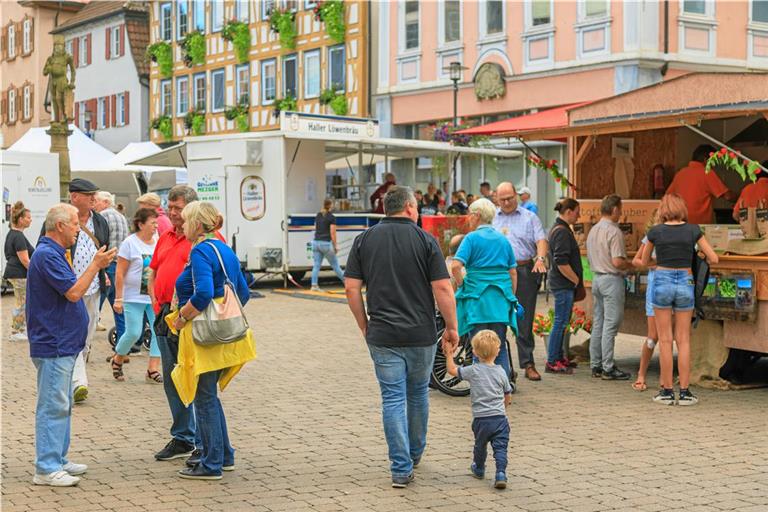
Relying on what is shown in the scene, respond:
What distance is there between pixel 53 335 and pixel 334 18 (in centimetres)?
3040

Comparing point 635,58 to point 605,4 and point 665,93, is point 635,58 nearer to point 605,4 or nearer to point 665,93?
point 605,4

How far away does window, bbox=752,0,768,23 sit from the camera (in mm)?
28625

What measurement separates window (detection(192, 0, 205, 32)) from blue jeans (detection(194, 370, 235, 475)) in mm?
38236

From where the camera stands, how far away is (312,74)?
127 feet

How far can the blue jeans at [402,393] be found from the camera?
23.2ft

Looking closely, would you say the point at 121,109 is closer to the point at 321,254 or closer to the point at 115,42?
the point at 115,42

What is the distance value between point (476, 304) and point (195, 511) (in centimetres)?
358

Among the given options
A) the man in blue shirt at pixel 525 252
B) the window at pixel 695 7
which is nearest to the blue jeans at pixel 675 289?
the man in blue shirt at pixel 525 252

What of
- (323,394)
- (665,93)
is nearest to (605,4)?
(665,93)

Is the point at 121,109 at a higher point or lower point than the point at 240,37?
lower

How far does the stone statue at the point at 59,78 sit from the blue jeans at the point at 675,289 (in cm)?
1749

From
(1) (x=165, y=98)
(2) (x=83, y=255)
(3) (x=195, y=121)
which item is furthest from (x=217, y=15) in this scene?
(2) (x=83, y=255)

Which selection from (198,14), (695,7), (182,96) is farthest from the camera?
(182,96)

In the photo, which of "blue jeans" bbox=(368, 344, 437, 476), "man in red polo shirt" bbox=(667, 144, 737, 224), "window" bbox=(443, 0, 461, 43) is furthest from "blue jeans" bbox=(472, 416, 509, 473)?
"window" bbox=(443, 0, 461, 43)
